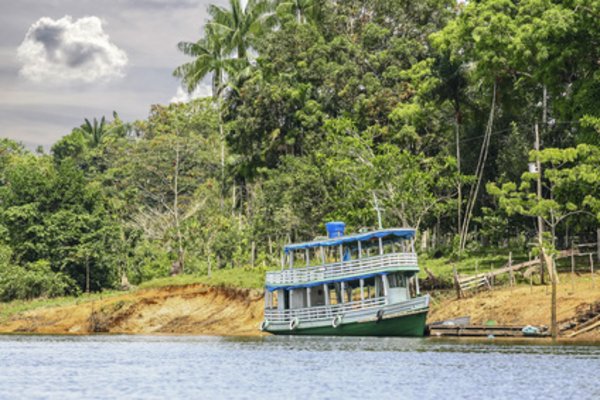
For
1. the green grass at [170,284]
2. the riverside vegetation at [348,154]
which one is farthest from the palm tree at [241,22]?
the green grass at [170,284]

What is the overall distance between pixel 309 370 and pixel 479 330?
1463 cm

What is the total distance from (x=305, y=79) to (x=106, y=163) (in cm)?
4214

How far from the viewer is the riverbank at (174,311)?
165 feet

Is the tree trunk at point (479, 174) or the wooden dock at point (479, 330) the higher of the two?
the tree trunk at point (479, 174)

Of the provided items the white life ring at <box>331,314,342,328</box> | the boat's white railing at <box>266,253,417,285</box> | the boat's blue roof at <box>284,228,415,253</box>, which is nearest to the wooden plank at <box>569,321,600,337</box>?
the boat's white railing at <box>266,253,417,285</box>

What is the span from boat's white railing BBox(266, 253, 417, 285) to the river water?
3.20m

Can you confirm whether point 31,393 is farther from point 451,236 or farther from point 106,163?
point 106,163

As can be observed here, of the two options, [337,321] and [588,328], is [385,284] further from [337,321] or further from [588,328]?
[588,328]

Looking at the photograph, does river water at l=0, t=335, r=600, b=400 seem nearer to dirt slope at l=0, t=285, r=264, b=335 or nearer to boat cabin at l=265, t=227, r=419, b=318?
boat cabin at l=265, t=227, r=419, b=318

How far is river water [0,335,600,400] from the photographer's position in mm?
27578

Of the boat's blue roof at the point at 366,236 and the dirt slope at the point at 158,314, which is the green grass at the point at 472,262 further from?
the dirt slope at the point at 158,314

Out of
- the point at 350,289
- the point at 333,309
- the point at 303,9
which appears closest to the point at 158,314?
the point at 333,309

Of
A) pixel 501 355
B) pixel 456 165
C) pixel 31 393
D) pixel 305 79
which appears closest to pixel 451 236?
pixel 456 165

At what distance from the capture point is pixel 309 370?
33.3 m
